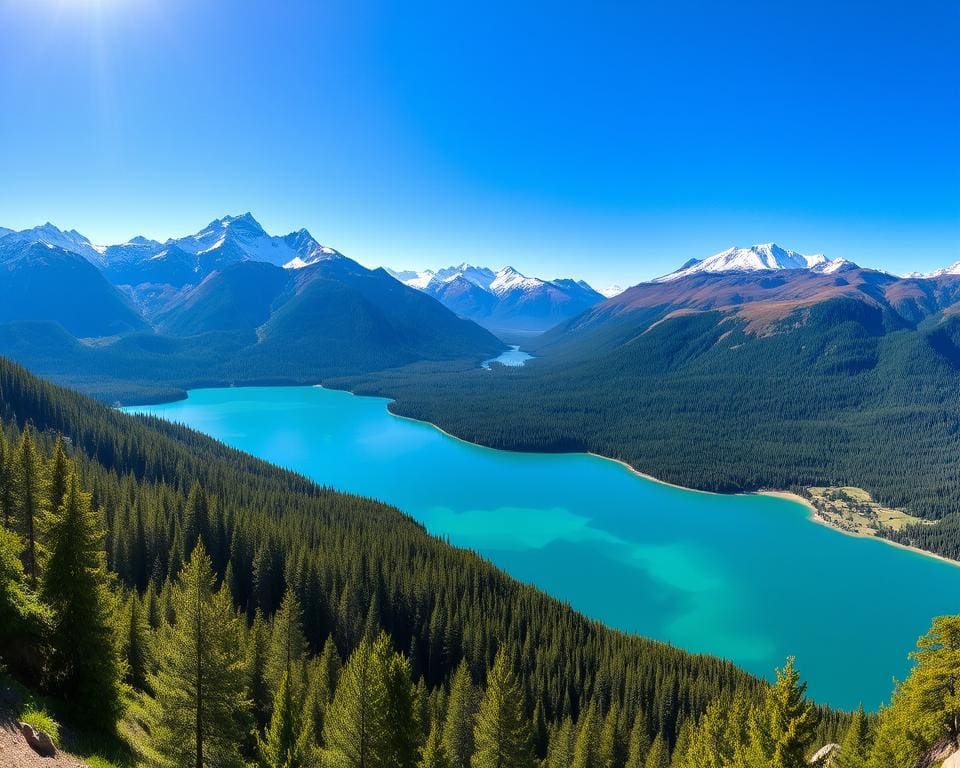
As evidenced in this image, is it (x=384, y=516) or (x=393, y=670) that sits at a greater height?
(x=393, y=670)

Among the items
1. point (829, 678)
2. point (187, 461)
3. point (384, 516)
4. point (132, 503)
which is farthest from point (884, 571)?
point (187, 461)

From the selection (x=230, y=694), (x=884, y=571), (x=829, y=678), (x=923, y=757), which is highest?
(x=230, y=694)

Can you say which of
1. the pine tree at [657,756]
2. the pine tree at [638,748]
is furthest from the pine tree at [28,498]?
the pine tree at [638,748]

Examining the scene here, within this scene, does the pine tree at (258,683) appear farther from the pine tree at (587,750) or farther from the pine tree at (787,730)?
the pine tree at (787,730)

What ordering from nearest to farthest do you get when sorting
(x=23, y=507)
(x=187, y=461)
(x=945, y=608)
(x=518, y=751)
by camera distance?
(x=518, y=751), (x=23, y=507), (x=945, y=608), (x=187, y=461)

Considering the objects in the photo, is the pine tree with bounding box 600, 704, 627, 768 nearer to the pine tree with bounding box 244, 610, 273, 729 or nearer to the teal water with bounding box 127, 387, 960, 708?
the pine tree with bounding box 244, 610, 273, 729

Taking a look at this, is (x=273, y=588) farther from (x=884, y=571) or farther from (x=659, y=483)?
(x=659, y=483)

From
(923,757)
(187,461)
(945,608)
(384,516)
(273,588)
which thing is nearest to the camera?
(923,757)
